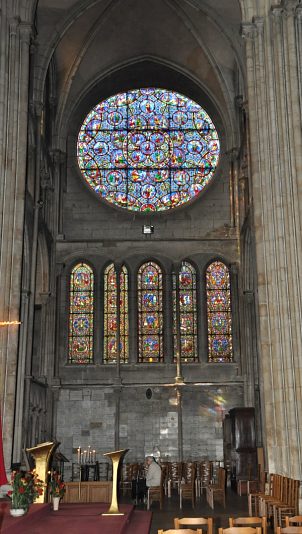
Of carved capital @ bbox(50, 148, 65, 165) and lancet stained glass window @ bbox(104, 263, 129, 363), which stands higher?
carved capital @ bbox(50, 148, 65, 165)

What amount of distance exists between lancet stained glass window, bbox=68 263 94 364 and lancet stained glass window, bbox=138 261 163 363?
5.62 feet

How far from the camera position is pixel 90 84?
77.4 feet

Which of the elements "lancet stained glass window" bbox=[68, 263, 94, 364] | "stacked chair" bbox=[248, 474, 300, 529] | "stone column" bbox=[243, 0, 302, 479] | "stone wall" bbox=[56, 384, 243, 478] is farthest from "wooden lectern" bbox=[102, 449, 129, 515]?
"lancet stained glass window" bbox=[68, 263, 94, 364]

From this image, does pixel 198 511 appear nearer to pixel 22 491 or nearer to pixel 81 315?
pixel 22 491

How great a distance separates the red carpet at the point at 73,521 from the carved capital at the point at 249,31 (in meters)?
10.2

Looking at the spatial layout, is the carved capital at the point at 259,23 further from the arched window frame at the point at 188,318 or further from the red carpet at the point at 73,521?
the red carpet at the point at 73,521

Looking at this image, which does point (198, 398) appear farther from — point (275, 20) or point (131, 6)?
point (131, 6)

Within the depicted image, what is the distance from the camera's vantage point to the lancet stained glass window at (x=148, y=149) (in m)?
23.7

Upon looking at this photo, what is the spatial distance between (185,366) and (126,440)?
3084 millimetres

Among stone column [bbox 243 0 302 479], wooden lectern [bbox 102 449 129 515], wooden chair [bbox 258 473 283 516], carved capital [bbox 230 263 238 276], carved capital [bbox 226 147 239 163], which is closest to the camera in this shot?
wooden lectern [bbox 102 449 129 515]

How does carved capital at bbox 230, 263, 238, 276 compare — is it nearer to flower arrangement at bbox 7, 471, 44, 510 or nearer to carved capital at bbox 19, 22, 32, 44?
carved capital at bbox 19, 22, 32, 44

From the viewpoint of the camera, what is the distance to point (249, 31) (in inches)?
572

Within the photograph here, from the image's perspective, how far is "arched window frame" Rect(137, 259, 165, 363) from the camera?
21969mm

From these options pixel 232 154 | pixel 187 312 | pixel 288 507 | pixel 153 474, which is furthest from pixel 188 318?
pixel 288 507
